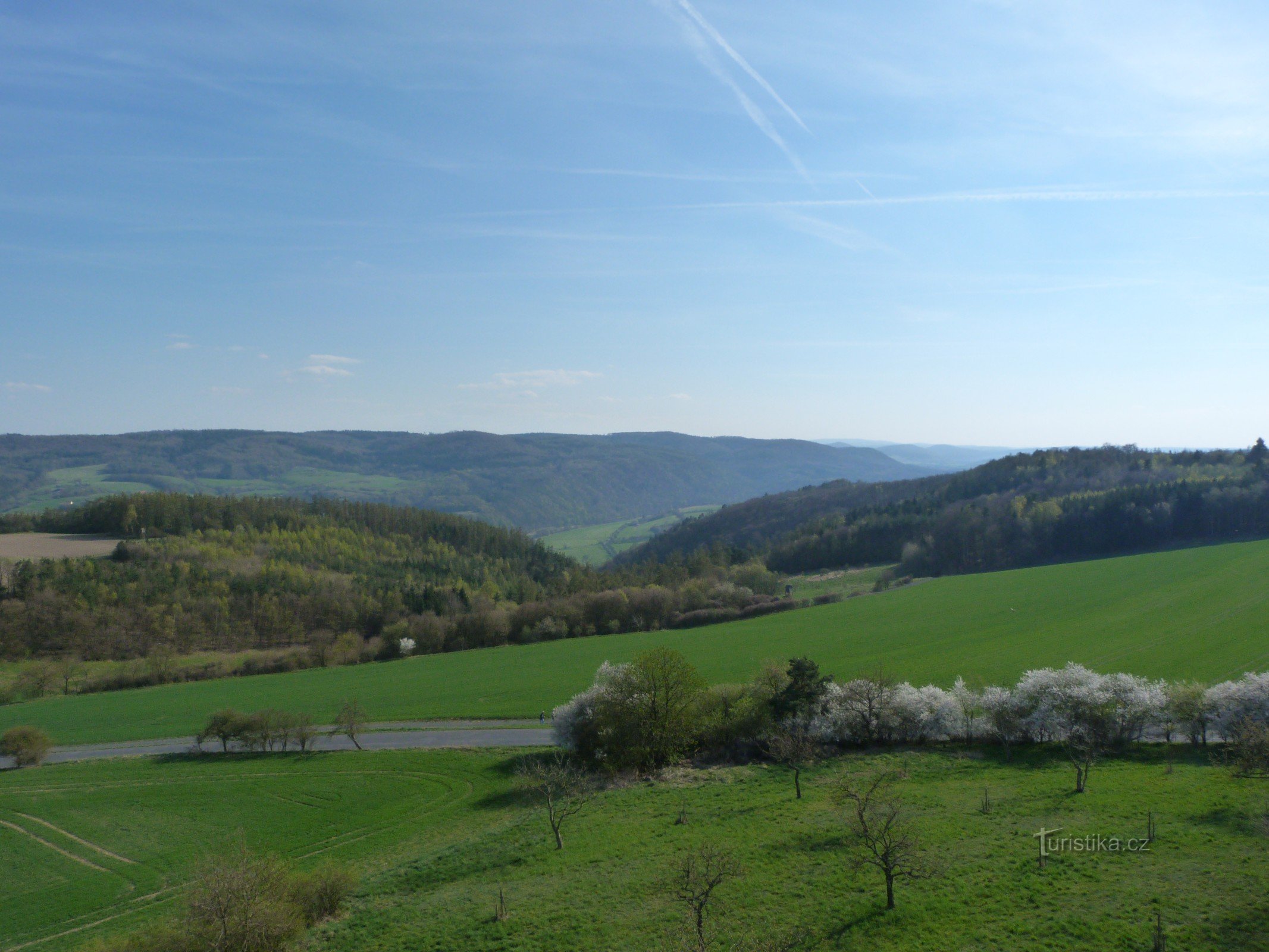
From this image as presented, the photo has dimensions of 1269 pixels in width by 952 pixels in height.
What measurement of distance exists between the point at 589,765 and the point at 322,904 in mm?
21406

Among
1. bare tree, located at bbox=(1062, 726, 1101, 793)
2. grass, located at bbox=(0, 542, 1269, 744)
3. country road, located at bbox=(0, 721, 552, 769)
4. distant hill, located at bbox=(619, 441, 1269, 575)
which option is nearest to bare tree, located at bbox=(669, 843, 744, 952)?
bare tree, located at bbox=(1062, 726, 1101, 793)

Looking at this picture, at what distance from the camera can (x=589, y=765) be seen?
152ft

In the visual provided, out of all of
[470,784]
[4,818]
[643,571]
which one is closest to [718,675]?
[470,784]

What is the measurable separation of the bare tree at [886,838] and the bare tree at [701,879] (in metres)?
4.71

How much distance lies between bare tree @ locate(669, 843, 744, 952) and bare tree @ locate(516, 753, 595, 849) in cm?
803

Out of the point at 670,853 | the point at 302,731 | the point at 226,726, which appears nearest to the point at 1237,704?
the point at 670,853

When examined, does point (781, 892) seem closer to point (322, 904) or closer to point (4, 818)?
point (322, 904)

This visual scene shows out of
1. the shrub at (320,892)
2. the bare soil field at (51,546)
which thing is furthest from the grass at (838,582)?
the bare soil field at (51,546)

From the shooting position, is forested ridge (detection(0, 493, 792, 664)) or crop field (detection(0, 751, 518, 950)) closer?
crop field (detection(0, 751, 518, 950))

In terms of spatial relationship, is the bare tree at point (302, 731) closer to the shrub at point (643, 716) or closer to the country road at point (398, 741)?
the country road at point (398, 741)

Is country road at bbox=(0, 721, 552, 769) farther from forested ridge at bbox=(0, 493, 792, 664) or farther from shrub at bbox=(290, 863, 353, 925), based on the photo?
forested ridge at bbox=(0, 493, 792, 664)

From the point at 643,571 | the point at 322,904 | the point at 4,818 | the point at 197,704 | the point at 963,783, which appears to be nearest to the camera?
the point at 322,904

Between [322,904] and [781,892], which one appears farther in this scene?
[322,904]

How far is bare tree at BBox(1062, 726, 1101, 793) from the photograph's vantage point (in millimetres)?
32094
